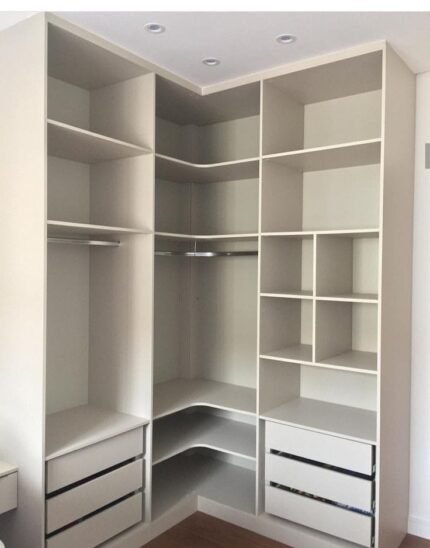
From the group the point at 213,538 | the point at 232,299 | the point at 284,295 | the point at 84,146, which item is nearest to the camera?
the point at 84,146

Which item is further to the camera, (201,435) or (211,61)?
(201,435)

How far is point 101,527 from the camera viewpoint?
2.41 meters

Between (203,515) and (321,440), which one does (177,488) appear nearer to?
(203,515)

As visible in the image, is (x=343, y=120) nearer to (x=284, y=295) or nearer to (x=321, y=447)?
(x=284, y=295)

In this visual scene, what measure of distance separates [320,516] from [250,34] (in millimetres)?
2413

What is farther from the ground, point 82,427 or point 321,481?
point 82,427

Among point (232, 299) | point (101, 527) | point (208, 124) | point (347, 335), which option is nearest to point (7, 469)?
point (101, 527)

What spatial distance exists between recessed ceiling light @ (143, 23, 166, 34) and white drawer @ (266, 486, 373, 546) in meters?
2.41

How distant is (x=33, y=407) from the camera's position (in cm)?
216

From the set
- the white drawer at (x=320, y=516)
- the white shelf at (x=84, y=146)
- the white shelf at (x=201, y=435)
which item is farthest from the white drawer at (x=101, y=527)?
the white shelf at (x=84, y=146)

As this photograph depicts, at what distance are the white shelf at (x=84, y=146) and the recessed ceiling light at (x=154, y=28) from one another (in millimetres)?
524

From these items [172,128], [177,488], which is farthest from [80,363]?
[172,128]

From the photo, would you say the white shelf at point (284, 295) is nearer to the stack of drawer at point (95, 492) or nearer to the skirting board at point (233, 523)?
the stack of drawer at point (95, 492)
